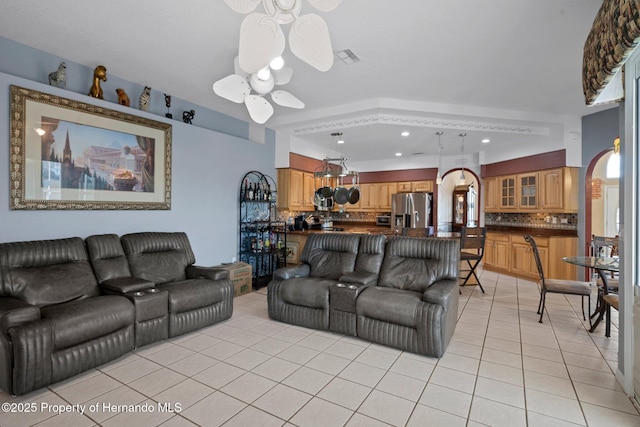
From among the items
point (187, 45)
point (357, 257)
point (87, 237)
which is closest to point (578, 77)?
point (357, 257)

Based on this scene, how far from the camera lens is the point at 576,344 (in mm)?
3207

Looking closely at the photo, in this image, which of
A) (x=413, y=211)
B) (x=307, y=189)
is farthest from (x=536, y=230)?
(x=307, y=189)

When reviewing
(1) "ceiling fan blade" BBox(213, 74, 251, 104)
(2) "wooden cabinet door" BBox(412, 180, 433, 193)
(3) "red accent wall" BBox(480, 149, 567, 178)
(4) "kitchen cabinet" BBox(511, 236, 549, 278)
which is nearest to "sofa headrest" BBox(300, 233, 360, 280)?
(1) "ceiling fan blade" BBox(213, 74, 251, 104)

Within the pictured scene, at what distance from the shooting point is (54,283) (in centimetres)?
288

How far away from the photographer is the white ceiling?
108 inches

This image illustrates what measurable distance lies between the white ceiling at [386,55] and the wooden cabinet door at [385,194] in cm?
308

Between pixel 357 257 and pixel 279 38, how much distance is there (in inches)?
109

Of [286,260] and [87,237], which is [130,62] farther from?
[286,260]

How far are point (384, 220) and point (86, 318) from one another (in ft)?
23.8

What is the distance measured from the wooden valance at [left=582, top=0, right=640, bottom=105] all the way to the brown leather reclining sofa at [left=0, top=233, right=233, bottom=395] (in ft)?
12.6

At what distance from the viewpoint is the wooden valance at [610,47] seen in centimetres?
163

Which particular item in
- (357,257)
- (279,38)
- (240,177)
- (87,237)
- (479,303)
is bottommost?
(479,303)

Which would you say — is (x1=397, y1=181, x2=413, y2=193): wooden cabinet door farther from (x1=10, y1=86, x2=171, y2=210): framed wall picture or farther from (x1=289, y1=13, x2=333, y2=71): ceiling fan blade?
(x1=289, y1=13, x2=333, y2=71): ceiling fan blade

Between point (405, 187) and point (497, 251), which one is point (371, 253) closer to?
point (497, 251)
